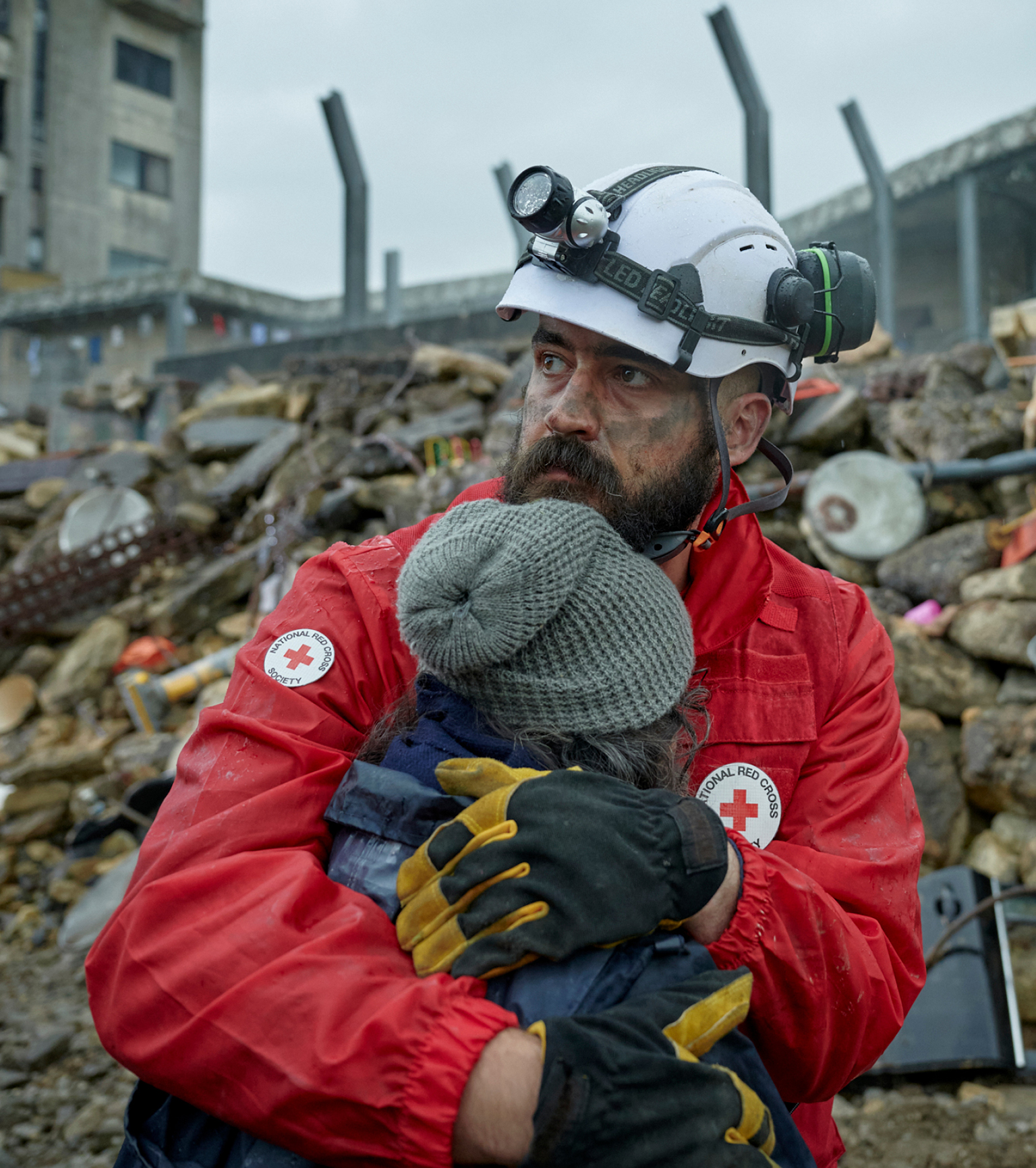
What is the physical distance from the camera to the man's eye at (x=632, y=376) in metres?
1.88

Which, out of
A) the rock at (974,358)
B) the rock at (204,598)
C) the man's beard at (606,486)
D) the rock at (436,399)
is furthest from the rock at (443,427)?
the man's beard at (606,486)

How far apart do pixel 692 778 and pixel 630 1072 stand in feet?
2.31

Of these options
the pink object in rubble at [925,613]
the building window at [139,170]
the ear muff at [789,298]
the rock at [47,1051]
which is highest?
the building window at [139,170]

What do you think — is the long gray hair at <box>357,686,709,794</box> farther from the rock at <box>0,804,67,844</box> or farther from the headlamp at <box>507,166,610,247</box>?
the rock at <box>0,804,67,844</box>

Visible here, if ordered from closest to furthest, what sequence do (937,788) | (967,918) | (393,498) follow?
1. (967,918)
2. (937,788)
3. (393,498)

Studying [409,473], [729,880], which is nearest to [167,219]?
[409,473]

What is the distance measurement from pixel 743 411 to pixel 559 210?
1.98 ft

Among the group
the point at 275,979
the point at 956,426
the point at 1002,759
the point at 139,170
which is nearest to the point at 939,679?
the point at 1002,759

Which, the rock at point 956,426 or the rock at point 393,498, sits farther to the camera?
the rock at point 393,498

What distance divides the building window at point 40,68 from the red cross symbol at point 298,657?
30.3m

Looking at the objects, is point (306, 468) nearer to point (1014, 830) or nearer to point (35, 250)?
point (1014, 830)

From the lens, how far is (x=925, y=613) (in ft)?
16.3

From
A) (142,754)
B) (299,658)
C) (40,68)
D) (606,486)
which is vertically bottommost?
(142,754)

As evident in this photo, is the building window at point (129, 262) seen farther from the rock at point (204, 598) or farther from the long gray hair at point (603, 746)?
the long gray hair at point (603, 746)
